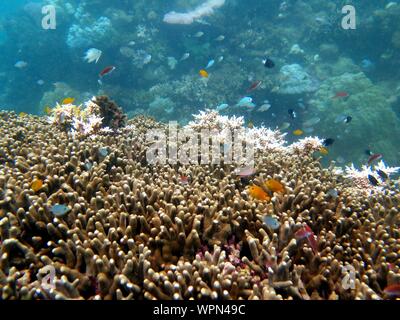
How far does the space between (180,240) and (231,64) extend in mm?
15656

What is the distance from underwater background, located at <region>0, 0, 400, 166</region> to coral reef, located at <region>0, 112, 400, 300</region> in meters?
11.9

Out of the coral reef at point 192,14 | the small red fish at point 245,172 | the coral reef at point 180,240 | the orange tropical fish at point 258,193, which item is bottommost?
the coral reef at point 180,240

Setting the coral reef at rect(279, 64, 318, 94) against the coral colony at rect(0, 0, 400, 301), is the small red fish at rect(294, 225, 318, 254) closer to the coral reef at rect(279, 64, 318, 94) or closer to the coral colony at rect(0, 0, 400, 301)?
the coral colony at rect(0, 0, 400, 301)

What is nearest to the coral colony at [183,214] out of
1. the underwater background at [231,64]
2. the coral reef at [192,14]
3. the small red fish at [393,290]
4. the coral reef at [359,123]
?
the small red fish at [393,290]

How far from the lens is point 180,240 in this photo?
9.09 feet

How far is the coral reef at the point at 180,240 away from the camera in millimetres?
2338

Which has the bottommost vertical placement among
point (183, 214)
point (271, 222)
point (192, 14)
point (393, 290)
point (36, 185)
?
point (393, 290)

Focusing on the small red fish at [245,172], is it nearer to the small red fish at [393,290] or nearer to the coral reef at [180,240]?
the coral reef at [180,240]

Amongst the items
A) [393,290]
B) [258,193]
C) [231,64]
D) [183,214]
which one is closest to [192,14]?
[231,64]

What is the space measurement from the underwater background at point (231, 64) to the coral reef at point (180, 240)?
39.2ft

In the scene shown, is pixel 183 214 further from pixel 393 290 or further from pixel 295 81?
pixel 295 81

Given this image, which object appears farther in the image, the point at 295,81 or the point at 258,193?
the point at 295,81

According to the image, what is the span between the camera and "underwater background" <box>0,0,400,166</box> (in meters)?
15.0
